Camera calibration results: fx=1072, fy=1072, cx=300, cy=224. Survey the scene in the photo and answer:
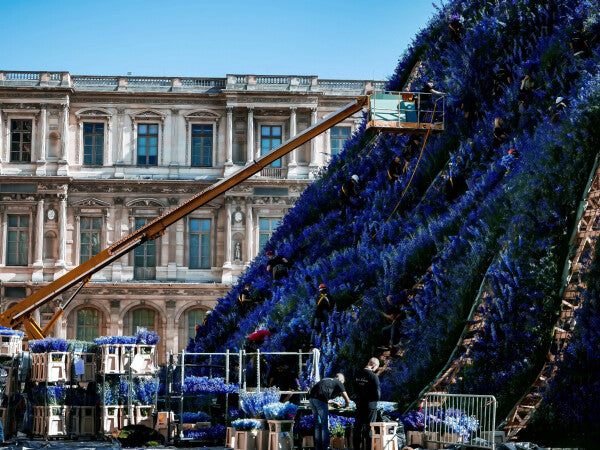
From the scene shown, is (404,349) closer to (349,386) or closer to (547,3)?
(349,386)

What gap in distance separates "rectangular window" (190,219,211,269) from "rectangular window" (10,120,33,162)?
7.13 metres

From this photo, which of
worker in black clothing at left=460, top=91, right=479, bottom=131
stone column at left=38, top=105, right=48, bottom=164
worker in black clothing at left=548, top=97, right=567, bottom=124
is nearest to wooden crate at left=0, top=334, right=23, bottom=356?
worker in black clothing at left=460, top=91, right=479, bottom=131

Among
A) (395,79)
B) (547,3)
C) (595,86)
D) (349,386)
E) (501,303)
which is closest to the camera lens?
(501,303)

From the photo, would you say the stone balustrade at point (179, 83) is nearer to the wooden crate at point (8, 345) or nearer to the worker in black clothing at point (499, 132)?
the worker in black clothing at point (499, 132)

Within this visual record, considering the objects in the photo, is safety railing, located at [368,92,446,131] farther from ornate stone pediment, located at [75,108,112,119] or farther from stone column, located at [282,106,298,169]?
ornate stone pediment, located at [75,108,112,119]

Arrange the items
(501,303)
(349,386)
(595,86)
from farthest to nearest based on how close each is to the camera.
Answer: (349,386) → (595,86) → (501,303)

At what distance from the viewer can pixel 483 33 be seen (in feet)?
66.2

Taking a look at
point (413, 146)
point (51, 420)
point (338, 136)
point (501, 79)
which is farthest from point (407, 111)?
point (338, 136)

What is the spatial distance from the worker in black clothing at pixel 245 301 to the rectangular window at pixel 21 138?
21.2 meters

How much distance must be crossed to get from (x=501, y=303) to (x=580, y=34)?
562cm

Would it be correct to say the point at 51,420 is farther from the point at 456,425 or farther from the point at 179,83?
the point at 179,83

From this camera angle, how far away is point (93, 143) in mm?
43094

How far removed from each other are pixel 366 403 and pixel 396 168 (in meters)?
9.04

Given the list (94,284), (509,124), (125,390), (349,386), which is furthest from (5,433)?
(94,284)
